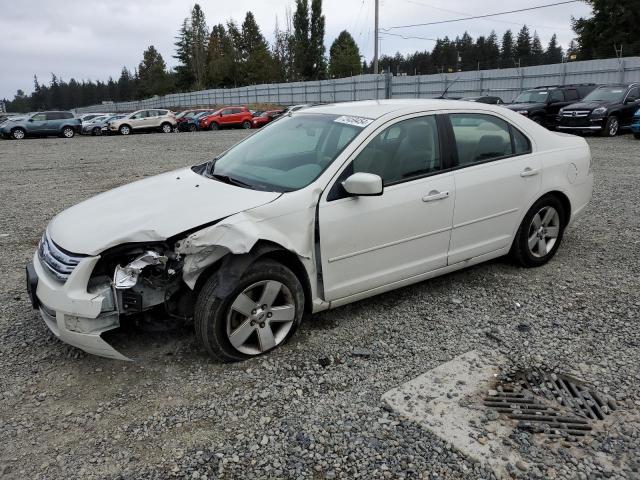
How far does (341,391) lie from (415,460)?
0.68m

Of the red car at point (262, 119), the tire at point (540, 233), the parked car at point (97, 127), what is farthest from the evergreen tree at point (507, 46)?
the tire at point (540, 233)

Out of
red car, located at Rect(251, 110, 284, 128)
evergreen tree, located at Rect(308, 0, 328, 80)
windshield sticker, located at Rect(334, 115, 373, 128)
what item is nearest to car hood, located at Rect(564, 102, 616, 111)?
windshield sticker, located at Rect(334, 115, 373, 128)

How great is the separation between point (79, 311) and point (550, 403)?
9.07ft

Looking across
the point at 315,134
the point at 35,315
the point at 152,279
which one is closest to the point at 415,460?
the point at 152,279

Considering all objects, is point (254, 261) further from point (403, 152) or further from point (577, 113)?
point (577, 113)

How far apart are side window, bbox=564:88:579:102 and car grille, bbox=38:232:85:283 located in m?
19.7

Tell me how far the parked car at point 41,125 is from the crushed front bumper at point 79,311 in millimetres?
Result: 30429

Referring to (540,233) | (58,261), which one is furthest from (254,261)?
(540,233)

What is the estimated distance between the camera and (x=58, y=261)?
323 centimetres

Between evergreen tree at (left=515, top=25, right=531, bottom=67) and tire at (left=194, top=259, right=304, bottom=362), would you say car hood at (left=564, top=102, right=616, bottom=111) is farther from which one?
evergreen tree at (left=515, top=25, right=531, bottom=67)

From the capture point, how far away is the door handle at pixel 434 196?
3.89 m

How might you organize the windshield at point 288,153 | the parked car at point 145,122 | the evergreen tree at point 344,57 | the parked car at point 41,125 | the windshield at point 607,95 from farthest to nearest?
the evergreen tree at point 344,57 < the parked car at point 145,122 < the parked car at point 41,125 < the windshield at point 607,95 < the windshield at point 288,153

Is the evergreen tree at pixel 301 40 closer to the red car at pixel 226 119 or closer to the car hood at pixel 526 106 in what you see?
the red car at pixel 226 119

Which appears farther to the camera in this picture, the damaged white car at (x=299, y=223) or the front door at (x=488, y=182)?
the front door at (x=488, y=182)
